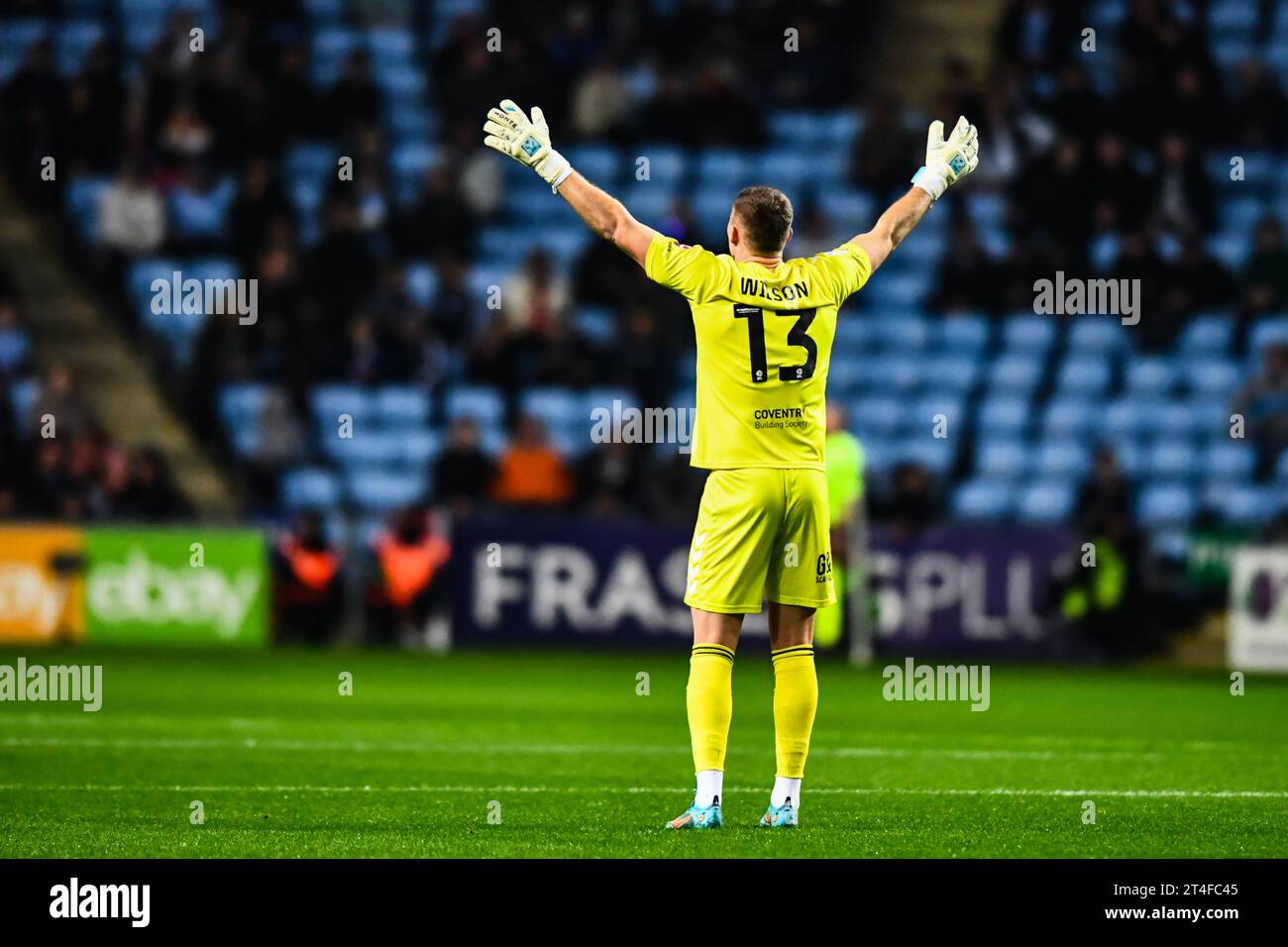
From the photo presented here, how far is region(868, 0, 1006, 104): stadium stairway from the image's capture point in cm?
2686

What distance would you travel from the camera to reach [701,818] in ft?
28.6

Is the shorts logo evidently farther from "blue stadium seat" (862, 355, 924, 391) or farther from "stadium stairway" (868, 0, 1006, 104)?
"stadium stairway" (868, 0, 1006, 104)

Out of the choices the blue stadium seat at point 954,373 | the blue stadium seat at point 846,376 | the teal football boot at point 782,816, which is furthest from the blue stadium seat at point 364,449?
the teal football boot at point 782,816

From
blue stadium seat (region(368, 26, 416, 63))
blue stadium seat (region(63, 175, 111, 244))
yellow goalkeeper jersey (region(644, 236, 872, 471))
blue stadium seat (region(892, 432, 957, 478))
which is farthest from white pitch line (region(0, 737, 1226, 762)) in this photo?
blue stadium seat (region(368, 26, 416, 63))

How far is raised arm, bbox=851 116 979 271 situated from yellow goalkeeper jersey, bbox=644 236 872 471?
1.24ft

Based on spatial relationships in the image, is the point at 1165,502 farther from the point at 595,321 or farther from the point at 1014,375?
the point at 595,321

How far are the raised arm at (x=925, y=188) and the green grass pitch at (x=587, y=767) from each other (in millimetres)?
2308

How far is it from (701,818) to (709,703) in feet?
1.43

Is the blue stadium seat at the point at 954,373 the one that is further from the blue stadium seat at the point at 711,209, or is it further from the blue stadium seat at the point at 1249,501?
the blue stadium seat at the point at 1249,501

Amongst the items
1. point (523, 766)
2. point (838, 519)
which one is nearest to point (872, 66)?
point (838, 519)

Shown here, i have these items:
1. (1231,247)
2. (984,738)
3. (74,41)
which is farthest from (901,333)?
(984,738)

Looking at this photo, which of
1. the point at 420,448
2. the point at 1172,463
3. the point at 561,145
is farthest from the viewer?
the point at 561,145
